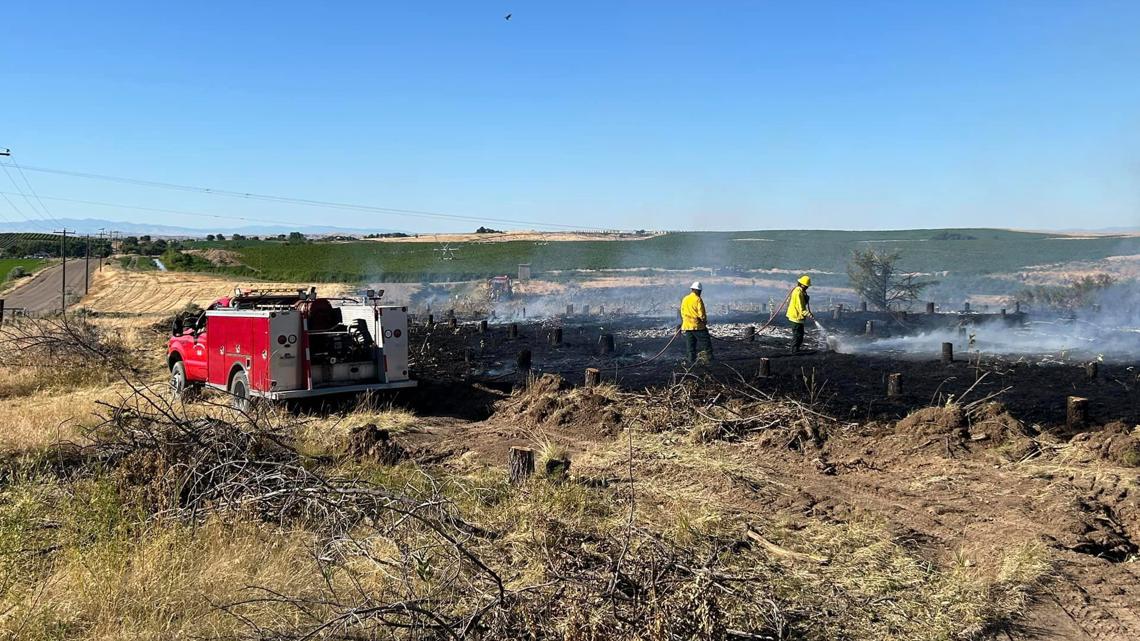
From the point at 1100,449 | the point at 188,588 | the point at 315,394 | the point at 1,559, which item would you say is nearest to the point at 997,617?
the point at 1100,449

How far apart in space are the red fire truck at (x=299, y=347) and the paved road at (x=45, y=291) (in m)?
32.7

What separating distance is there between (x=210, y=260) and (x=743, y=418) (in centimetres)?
6640

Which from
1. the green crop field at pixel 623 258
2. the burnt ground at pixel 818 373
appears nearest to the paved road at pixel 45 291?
the green crop field at pixel 623 258

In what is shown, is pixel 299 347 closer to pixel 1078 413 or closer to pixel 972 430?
pixel 972 430

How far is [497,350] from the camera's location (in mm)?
20094

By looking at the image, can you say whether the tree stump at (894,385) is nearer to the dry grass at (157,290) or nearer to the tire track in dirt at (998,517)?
the tire track in dirt at (998,517)

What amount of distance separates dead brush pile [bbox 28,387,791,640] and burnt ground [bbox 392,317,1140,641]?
1640 millimetres

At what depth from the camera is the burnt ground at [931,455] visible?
6.14m

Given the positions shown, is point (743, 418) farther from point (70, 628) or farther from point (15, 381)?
point (15, 381)

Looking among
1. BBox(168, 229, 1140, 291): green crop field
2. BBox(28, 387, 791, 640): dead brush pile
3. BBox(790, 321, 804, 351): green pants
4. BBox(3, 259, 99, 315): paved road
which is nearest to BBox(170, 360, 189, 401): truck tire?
BBox(28, 387, 791, 640): dead brush pile

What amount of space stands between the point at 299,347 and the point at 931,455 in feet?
26.6

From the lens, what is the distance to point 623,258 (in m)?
70.6

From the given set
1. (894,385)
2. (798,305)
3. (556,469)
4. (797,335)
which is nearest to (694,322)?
(798,305)

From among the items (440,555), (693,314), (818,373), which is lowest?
(440,555)
